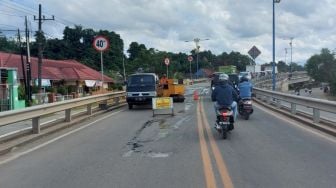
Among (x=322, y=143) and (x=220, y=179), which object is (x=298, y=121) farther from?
(x=220, y=179)

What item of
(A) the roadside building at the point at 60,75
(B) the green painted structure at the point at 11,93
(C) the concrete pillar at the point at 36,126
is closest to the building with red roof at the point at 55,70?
(A) the roadside building at the point at 60,75

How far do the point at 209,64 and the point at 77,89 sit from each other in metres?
85.4

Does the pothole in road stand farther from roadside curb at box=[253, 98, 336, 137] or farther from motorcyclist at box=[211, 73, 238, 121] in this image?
roadside curb at box=[253, 98, 336, 137]

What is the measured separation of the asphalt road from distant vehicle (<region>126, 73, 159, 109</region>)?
11.4m

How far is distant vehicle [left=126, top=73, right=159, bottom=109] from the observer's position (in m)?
28.5

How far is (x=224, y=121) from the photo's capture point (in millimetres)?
14227

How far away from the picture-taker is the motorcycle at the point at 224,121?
46.4 feet

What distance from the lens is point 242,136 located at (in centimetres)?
1469

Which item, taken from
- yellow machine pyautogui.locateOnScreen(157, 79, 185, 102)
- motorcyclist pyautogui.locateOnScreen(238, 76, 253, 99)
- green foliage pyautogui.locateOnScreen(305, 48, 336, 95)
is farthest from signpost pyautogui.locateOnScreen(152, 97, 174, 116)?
green foliage pyautogui.locateOnScreen(305, 48, 336, 95)

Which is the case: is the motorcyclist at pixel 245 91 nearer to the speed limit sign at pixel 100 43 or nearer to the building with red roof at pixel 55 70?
Result: the speed limit sign at pixel 100 43

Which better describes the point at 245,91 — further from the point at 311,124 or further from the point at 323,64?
the point at 323,64

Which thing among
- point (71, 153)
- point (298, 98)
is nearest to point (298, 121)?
point (298, 98)

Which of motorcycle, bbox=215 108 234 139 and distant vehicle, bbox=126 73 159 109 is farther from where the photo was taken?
distant vehicle, bbox=126 73 159 109

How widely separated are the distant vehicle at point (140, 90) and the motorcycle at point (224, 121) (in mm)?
14155
